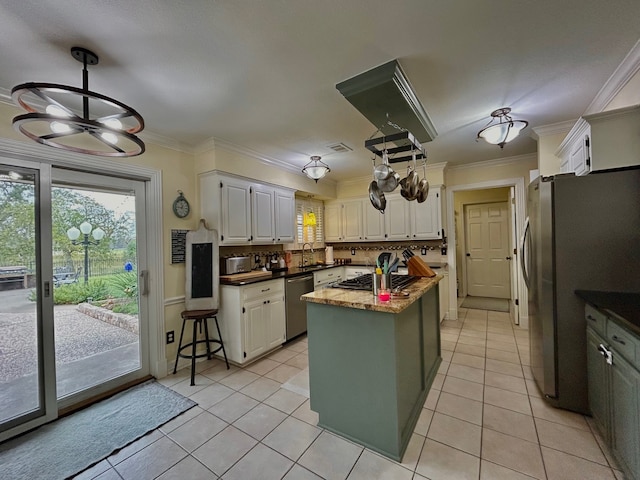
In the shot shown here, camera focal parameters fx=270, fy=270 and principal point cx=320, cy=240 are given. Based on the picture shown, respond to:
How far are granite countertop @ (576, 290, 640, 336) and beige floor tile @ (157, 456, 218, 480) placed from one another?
239 cm

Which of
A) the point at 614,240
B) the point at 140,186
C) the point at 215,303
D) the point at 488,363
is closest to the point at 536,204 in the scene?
the point at 614,240

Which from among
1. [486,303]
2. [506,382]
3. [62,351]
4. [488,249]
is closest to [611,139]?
[506,382]

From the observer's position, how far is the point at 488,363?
2.89 m

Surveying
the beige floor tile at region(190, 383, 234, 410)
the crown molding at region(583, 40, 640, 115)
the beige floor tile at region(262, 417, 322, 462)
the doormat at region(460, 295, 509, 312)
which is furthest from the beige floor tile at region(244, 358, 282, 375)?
the doormat at region(460, 295, 509, 312)

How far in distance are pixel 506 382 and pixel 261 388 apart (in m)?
2.29

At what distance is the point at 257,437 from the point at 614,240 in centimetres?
285

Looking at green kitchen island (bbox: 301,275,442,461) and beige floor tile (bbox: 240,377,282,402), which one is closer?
green kitchen island (bbox: 301,275,442,461)

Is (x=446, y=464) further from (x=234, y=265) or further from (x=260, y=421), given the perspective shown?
(x=234, y=265)

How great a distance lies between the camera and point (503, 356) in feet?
9.99

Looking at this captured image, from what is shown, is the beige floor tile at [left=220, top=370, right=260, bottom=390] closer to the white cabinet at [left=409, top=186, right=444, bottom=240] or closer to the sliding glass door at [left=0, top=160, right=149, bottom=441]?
the sliding glass door at [left=0, top=160, right=149, bottom=441]

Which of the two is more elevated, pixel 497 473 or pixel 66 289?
pixel 66 289

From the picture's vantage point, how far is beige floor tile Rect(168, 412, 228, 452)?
73.3 inches

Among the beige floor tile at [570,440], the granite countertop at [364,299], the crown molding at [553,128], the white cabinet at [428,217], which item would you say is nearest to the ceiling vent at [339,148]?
the white cabinet at [428,217]

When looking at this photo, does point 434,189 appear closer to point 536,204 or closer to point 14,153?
point 536,204
